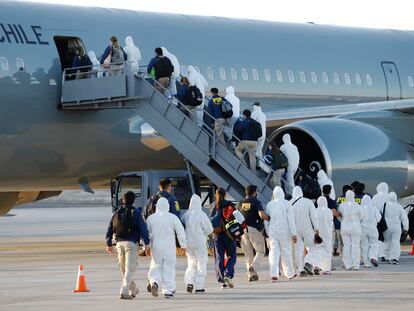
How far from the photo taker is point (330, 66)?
27.6m

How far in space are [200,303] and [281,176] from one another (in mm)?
7145

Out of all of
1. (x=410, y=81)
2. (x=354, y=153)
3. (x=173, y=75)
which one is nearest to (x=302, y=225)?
(x=354, y=153)

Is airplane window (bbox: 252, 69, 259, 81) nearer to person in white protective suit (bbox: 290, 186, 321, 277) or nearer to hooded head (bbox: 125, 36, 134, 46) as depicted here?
hooded head (bbox: 125, 36, 134, 46)

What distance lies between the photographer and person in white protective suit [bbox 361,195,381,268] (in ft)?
66.2

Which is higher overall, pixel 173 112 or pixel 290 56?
pixel 290 56

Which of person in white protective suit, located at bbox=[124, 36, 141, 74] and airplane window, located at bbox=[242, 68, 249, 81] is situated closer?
person in white protective suit, located at bbox=[124, 36, 141, 74]

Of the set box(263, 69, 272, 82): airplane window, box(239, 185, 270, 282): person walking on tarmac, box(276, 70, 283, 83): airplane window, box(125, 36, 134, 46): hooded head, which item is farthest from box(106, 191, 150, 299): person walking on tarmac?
box(276, 70, 283, 83): airplane window

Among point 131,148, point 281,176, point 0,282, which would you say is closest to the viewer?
point 0,282

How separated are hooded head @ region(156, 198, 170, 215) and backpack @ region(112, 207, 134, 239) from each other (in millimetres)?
347

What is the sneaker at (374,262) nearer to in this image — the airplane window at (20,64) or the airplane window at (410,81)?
the airplane window at (20,64)

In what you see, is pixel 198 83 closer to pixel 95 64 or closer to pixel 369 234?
pixel 95 64

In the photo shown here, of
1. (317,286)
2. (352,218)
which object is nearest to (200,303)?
(317,286)

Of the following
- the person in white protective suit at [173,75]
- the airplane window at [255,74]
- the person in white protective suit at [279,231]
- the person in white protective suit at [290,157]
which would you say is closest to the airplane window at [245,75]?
the airplane window at [255,74]

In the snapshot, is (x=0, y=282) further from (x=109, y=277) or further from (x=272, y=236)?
(x=272, y=236)
